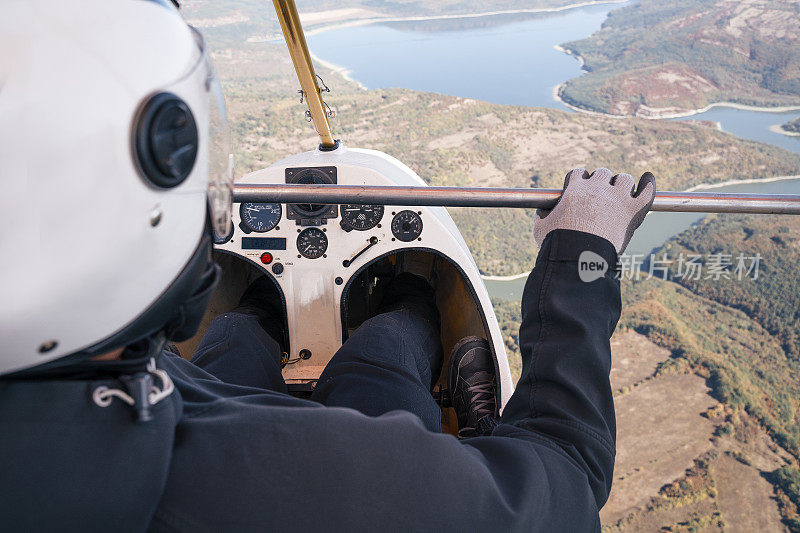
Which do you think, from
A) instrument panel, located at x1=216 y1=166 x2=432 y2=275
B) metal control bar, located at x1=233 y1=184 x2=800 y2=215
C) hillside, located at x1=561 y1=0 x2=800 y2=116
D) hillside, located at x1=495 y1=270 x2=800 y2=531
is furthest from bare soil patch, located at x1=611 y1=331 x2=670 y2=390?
metal control bar, located at x1=233 y1=184 x2=800 y2=215

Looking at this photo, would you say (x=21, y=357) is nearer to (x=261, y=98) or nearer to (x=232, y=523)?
Result: (x=232, y=523)

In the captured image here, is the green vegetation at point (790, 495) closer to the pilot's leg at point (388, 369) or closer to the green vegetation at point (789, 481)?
the green vegetation at point (789, 481)

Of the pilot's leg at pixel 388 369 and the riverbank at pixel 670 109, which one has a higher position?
the pilot's leg at pixel 388 369

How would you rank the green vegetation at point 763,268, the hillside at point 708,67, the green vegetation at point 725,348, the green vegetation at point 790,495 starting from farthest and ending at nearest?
the hillside at point 708,67
the green vegetation at point 763,268
the green vegetation at point 725,348
the green vegetation at point 790,495

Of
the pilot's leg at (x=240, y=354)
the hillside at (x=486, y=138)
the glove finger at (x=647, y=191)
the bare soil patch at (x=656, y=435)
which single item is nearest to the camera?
the glove finger at (x=647, y=191)

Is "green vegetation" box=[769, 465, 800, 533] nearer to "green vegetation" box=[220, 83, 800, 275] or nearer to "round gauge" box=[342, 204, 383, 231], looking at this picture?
"round gauge" box=[342, 204, 383, 231]

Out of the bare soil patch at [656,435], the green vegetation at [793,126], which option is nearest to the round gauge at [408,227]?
the bare soil patch at [656,435]

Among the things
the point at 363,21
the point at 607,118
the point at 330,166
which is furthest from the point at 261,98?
the point at 330,166
